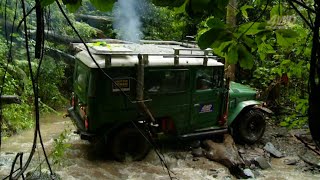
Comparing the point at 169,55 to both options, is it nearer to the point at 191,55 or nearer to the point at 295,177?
the point at 191,55

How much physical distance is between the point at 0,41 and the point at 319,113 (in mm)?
9806

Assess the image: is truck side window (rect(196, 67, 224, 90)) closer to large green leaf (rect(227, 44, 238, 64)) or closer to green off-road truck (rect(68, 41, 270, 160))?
green off-road truck (rect(68, 41, 270, 160))

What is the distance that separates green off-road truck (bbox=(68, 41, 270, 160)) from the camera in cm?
625

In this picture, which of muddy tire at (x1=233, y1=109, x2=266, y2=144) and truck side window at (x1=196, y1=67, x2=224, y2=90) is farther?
muddy tire at (x1=233, y1=109, x2=266, y2=144)

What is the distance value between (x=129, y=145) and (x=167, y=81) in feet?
4.60

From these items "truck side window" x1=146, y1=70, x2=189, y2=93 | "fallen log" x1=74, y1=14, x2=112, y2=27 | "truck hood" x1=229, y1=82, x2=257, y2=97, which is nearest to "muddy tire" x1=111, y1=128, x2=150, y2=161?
"truck side window" x1=146, y1=70, x2=189, y2=93

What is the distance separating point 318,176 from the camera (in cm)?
691

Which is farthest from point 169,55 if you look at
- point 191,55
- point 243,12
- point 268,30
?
point 268,30

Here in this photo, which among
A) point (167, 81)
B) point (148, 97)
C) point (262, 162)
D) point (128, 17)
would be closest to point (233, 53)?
point (148, 97)

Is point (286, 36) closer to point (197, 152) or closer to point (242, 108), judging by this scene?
point (197, 152)

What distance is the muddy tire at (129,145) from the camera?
664cm

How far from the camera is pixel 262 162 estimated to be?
724cm

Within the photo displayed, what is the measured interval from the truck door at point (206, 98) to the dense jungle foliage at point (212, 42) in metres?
1.20

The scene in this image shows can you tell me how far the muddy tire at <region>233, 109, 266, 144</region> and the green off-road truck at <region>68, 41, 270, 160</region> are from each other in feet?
0.83
